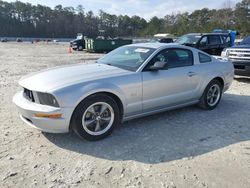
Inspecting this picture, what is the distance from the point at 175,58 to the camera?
17.4ft

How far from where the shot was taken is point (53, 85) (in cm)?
394

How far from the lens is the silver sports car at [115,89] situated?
3.90m

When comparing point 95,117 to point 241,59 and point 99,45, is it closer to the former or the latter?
point 241,59

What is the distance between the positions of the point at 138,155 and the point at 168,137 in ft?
2.67

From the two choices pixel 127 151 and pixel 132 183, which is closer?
pixel 132 183

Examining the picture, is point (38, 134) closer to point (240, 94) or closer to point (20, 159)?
point (20, 159)

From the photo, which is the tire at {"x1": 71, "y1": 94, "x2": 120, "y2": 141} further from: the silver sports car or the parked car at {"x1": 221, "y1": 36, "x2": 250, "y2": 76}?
the parked car at {"x1": 221, "y1": 36, "x2": 250, "y2": 76}

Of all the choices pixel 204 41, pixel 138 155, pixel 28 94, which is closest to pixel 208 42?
pixel 204 41

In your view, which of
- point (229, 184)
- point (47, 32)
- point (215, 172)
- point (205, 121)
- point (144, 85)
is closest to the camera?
point (229, 184)

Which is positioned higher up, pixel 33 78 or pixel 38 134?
pixel 33 78

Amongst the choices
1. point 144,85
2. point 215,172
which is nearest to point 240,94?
point 144,85

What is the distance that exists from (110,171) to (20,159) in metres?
1.26

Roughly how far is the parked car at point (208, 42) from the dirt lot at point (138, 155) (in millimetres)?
8699

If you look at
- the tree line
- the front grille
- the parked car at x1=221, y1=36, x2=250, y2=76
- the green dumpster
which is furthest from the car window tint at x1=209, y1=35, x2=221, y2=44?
the tree line
